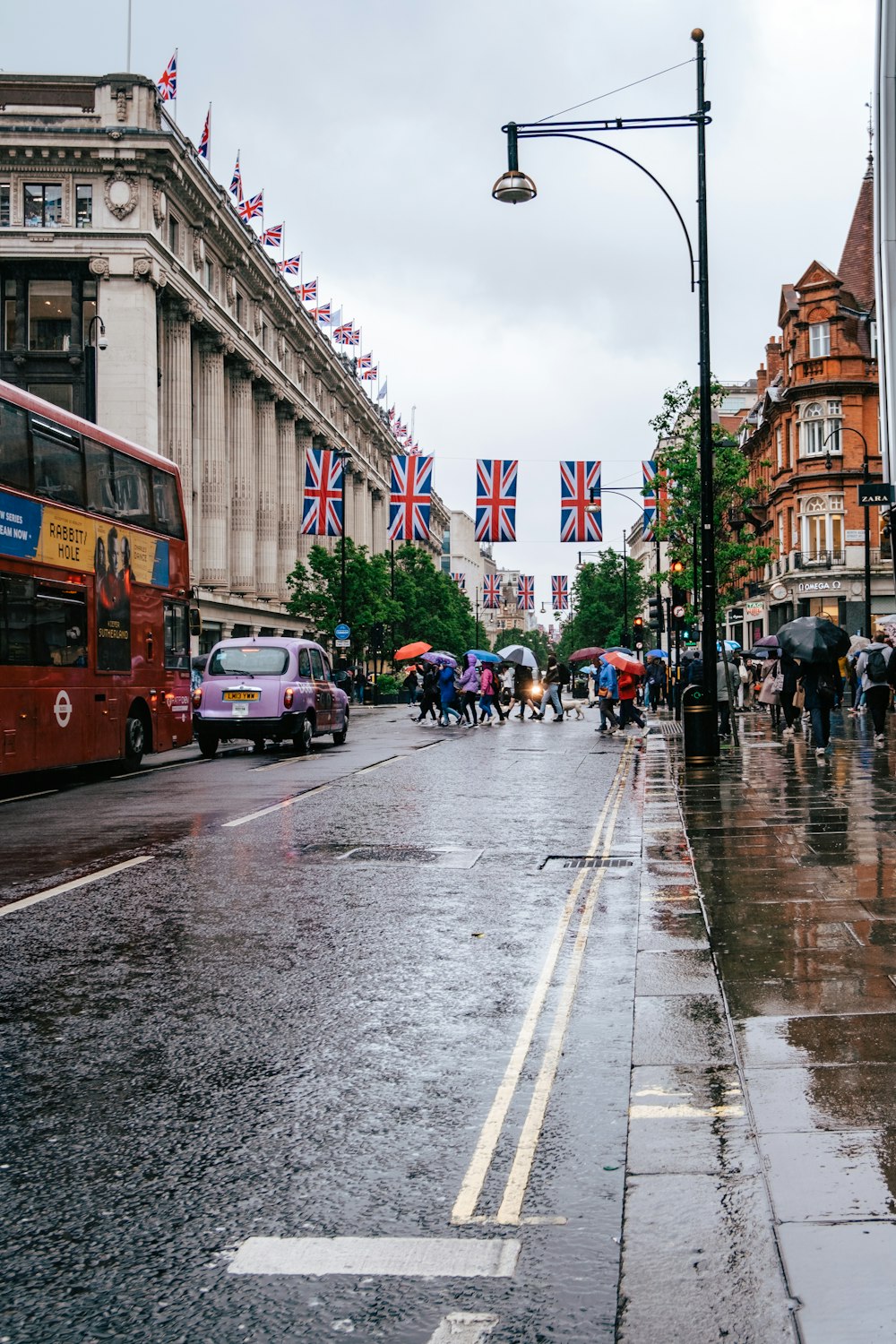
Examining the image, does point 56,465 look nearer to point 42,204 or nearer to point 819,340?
point 42,204

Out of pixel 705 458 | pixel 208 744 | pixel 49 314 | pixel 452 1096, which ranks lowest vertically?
pixel 452 1096

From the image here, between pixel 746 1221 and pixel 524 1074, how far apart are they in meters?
1.50

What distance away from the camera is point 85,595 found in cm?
1748

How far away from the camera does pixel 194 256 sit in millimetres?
53250

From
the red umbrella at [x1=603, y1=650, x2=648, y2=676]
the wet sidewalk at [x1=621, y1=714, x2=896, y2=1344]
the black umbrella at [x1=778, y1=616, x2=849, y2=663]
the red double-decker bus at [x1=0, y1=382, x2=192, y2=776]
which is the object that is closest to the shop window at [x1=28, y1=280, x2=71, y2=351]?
the red umbrella at [x1=603, y1=650, x2=648, y2=676]

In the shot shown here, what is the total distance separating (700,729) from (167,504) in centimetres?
881

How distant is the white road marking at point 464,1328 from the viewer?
111 inches

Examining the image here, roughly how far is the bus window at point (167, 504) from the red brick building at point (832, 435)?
121 feet

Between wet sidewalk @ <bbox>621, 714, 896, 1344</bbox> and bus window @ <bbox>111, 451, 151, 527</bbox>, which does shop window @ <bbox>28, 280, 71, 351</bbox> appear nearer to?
bus window @ <bbox>111, 451, 151, 527</bbox>

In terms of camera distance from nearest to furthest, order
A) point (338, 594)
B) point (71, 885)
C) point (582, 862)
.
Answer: point (71, 885)
point (582, 862)
point (338, 594)

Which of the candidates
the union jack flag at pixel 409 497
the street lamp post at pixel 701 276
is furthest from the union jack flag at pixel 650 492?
the street lamp post at pixel 701 276

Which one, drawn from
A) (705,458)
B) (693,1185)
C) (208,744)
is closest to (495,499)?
(208,744)

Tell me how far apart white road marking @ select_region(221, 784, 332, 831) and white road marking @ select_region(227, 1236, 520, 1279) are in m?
8.98

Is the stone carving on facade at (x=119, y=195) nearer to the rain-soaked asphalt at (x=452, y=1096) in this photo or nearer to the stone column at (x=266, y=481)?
the stone column at (x=266, y=481)
